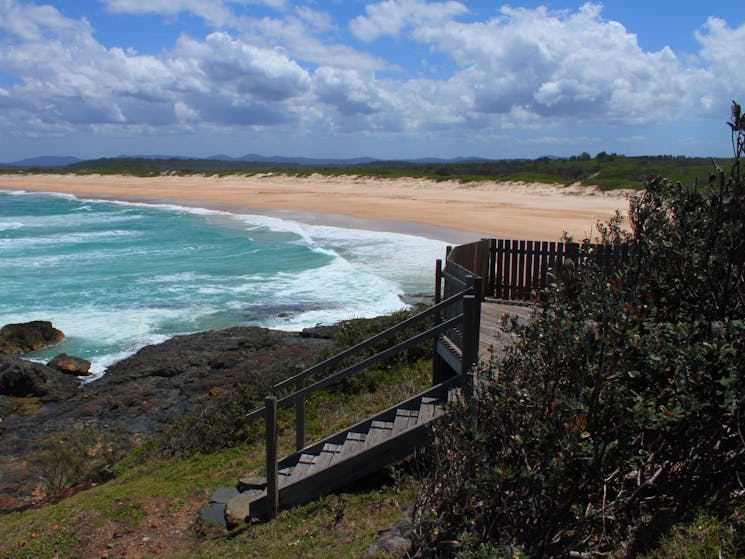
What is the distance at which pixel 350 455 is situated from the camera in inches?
261

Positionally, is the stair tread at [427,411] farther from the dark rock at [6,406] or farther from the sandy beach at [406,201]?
the sandy beach at [406,201]

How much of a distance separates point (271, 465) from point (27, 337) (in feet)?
43.3

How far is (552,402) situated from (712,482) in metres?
1.48

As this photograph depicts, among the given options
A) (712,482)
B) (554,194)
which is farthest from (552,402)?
(554,194)

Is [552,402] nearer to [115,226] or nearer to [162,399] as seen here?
[162,399]

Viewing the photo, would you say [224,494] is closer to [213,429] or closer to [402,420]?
[213,429]

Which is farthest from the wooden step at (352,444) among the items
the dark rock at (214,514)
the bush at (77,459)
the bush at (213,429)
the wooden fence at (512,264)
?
the wooden fence at (512,264)

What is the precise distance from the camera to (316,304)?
20.6 meters

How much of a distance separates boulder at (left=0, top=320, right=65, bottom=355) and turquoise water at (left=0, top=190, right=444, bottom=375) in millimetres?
464

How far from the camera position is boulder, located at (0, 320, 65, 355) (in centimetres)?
1677

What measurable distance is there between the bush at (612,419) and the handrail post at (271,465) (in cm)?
273

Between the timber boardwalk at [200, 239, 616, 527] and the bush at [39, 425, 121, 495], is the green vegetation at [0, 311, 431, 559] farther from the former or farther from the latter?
the timber boardwalk at [200, 239, 616, 527]

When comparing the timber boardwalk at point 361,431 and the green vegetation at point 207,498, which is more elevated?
the timber boardwalk at point 361,431

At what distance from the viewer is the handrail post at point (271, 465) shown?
256 inches
